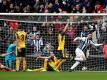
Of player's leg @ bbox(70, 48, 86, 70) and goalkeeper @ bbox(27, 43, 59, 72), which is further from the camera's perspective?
player's leg @ bbox(70, 48, 86, 70)

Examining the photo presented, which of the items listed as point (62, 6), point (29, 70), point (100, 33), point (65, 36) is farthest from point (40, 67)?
point (62, 6)

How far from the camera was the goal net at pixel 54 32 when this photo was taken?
13.7 m

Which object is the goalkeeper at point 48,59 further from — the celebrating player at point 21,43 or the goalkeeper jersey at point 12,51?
the goalkeeper jersey at point 12,51

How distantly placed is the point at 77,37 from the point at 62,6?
398 centimetres

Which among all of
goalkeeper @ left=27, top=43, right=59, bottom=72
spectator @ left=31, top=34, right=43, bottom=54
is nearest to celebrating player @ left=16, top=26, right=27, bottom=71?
spectator @ left=31, top=34, right=43, bottom=54

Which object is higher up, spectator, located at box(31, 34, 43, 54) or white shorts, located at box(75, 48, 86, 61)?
spectator, located at box(31, 34, 43, 54)

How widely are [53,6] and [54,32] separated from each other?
152 inches

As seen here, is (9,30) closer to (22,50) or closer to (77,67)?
(22,50)

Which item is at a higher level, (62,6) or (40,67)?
(62,6)

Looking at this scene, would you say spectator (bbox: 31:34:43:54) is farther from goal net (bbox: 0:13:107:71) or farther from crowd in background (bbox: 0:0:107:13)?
crowd in background (bbox: 0:0:107:13)

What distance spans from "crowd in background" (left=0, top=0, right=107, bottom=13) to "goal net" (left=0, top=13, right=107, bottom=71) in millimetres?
2969

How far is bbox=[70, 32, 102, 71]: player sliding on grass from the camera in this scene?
1375 centimetres

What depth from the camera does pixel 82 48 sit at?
13.9 m

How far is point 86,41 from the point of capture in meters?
14.0
